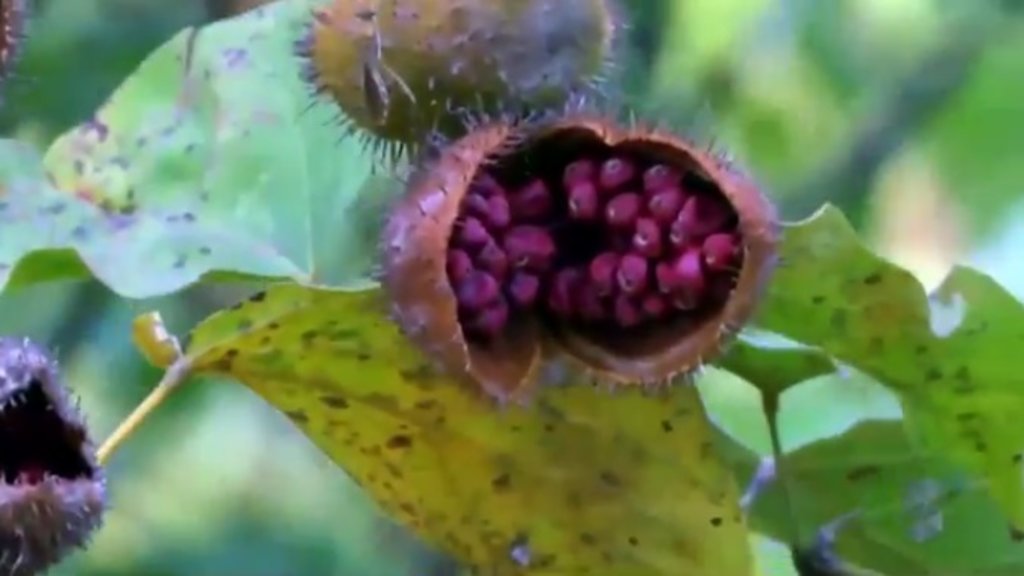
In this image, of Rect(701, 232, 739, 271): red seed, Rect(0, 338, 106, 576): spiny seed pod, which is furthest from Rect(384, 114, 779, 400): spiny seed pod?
Rect(0, 338, 106, 576): spiny seed pod

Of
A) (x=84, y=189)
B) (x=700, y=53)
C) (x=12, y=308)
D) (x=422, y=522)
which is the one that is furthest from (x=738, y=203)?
(x=700, y=53)

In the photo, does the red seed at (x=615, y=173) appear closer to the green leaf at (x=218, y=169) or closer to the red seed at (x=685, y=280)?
the red seed at (x=685, y=280)

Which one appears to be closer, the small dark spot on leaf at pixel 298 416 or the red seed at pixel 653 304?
the red seed at pixel 653 304

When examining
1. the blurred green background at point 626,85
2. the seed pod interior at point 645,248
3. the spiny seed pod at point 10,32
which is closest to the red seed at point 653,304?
the seed pod interior at point 645,248

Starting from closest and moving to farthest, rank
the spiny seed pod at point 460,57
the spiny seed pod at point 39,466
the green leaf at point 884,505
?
the spiny seed pod at point 39,466 < the spiny seed pod at point 460,57 < the green leaf at point 884,505

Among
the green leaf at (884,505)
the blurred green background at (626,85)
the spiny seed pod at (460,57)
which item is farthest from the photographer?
the blurred green background at (626,85)

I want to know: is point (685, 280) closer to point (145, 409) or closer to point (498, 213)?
point (498, 213)
